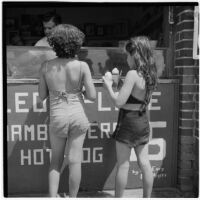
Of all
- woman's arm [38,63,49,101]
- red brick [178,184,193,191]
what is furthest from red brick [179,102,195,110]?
woman's arm [38,63,49,101]

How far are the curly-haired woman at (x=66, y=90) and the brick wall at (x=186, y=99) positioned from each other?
3.70ft

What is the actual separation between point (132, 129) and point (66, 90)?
0.65 m

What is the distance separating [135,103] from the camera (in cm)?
246

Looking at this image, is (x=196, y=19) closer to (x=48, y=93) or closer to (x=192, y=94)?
(x=192, y=94)

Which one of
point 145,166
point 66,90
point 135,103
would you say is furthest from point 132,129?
point 66,90

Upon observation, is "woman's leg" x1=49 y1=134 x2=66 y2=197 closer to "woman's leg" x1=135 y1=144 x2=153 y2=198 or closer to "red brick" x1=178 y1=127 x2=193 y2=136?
"woman's leg" x1=135 y1=144 x2=153 y2=198

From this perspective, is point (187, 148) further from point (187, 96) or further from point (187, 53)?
point (187, 53)

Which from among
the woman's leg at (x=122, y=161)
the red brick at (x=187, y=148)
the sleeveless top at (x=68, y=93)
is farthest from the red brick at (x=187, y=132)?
the sleeveless top at (x=68, y=93)

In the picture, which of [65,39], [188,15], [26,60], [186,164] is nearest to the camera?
[65,39]

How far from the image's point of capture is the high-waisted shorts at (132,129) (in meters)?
2.47

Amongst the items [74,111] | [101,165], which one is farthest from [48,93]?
[101,165]

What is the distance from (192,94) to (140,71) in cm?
94

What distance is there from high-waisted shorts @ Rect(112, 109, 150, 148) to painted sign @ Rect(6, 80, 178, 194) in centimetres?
58

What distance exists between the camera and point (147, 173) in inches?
99.3
